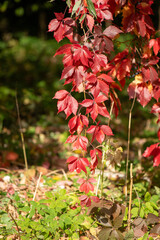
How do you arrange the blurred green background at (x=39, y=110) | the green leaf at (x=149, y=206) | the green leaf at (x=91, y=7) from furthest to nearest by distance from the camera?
the blurred green background at (x=39, y=110)
the green leaf at (x=149, y=206)
the green leaf at (x=91, y=7)

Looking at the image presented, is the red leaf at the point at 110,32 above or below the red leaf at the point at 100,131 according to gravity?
above

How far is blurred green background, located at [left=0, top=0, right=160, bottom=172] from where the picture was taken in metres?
3.00

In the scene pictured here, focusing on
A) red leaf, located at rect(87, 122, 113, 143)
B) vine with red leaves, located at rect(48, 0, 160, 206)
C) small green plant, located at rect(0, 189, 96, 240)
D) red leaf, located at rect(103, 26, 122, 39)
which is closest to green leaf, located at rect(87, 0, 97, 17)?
vine with red leaves, located at rect(48, 0, 160, 206)

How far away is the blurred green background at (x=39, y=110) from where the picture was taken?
9.83ft

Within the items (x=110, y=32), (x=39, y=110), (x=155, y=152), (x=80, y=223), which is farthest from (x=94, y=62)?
(x=39, y=110)

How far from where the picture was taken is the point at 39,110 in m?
4.28

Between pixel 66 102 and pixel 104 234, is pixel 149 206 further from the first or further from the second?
pixel 66 102

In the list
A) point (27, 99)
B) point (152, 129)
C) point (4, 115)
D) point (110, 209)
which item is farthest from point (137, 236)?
point (27, 99)

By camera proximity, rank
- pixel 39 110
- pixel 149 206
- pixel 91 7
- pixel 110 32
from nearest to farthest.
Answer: pixel 91 7 → pixel 110 32 → pixel 149 206 → pixel 39 110

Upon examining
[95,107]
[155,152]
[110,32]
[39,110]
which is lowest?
[39,110]

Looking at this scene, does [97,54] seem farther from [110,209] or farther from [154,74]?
[110,209]

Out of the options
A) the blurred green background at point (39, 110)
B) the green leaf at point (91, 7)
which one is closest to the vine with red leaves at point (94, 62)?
the green leaf at point (91, 7)

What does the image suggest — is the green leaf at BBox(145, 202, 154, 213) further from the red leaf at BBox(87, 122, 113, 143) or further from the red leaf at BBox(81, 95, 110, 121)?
the red leaf at BBox(81, 95, 110, 121)

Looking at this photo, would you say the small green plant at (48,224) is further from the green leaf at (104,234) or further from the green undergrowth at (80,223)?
the green leaf at (104,234)
